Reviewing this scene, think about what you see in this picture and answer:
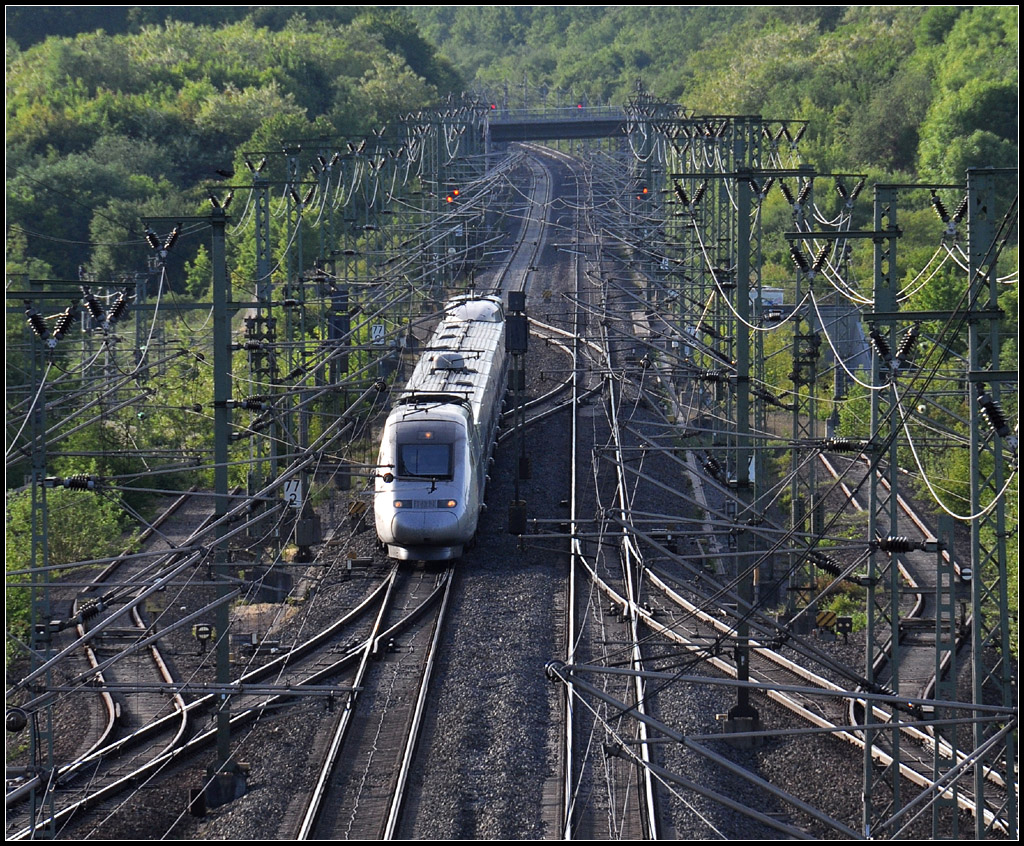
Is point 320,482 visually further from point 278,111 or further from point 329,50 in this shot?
point 329,50

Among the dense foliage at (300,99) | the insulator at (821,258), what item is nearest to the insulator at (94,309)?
the insulator at (821,258)

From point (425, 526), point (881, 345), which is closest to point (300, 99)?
point (425, 526)

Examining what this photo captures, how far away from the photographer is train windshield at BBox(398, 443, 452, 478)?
23.0m

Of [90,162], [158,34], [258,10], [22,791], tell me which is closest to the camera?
[22,791]

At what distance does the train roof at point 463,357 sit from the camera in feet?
82.5

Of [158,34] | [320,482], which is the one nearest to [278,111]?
[158,34]

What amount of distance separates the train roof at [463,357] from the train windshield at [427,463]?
1245mm

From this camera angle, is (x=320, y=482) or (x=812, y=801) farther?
(x=320, y=482)

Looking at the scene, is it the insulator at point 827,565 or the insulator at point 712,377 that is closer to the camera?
the insulator at point 827,565

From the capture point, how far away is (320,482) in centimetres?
3105

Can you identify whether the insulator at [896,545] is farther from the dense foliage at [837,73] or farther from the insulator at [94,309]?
the dense foliage at [837,73]

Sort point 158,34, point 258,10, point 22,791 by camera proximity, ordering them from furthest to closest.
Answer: point 258,10
point 158,34
point 22,791

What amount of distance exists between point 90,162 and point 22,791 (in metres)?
52.9

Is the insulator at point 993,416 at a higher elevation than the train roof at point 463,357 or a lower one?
lower
